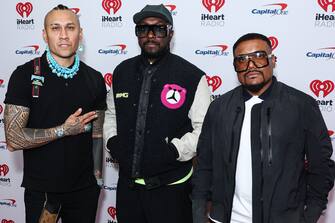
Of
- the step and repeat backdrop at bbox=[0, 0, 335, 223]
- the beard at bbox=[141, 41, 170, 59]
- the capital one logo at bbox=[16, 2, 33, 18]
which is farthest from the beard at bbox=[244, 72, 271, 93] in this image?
the capital one logo at bbox=[16, 2, 33, 18]

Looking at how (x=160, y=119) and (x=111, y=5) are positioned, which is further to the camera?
(x=111, y=5)

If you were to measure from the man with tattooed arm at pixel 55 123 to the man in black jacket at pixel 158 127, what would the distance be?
0.70 ft

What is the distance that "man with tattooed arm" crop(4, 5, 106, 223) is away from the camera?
1.92m

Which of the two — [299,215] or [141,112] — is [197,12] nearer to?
[141,112]

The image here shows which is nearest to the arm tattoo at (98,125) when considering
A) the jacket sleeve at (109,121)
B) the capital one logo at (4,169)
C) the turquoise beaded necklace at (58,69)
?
the jacket sleeve at (109,121)

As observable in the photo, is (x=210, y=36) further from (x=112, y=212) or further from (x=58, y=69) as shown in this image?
(x=112, y=212)

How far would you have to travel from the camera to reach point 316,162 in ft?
5.21

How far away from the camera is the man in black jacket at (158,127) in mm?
1966

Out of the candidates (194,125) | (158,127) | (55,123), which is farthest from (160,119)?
(55,123)

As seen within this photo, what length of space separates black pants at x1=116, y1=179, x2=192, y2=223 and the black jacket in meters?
0.36

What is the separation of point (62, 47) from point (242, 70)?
989 mm

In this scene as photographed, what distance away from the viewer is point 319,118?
1.58 meters

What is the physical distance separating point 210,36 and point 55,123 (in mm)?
1185

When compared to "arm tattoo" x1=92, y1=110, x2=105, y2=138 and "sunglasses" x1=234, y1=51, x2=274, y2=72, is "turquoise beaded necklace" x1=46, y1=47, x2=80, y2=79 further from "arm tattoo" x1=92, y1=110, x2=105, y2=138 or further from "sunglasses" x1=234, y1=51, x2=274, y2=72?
"sunglasses" x1=234, y1=51, x2=274, y2=72
